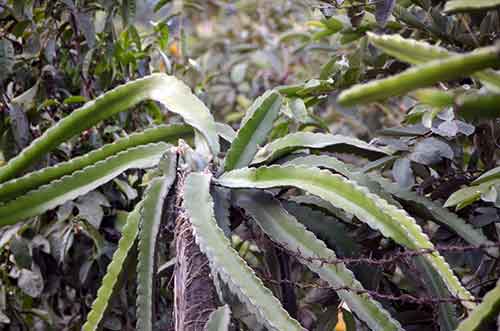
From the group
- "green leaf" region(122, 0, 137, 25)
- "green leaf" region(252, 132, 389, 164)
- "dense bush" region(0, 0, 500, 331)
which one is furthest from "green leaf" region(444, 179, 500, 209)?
"green leaf" region(122, 0, 137, 25)

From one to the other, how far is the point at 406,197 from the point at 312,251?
16cm

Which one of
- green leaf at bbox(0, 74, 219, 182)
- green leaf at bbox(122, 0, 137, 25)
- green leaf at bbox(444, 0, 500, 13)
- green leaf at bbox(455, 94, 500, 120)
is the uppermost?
green leaf at bbox(444, 0, 500, 13)

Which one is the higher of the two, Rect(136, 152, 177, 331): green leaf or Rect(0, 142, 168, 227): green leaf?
Rect(0, 142, 168, 227): green leaf

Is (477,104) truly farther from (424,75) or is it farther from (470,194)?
(470,194)

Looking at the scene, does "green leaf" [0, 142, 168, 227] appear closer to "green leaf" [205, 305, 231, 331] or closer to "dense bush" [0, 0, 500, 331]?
"dense bush" [0, 0, 500, 331]

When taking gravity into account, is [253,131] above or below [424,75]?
below

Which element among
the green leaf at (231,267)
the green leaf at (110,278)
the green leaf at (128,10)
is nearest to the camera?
the green leaf at (231,267)

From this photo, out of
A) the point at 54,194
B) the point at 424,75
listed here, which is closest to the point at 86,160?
the point at 54,194

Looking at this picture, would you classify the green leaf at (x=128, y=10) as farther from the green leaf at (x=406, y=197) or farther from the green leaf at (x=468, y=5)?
the green leaf at (x=468, y=5)

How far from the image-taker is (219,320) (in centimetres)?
77

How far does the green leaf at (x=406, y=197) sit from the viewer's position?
0.85m

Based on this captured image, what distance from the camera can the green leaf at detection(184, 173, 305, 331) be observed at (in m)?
0.73

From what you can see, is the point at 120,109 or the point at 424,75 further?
the point at 120,109

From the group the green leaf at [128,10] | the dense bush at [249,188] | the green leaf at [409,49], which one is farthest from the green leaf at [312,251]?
the green leaf at [128,10]
